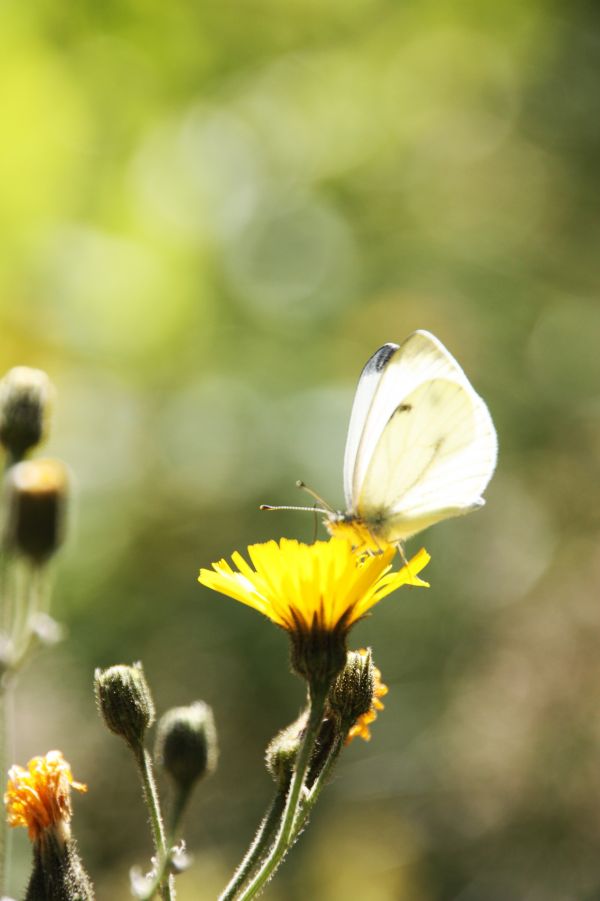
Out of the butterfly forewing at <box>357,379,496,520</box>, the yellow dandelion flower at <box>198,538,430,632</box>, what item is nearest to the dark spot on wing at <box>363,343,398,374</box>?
the butterfly forewing at <box>357,379,496,520</box>

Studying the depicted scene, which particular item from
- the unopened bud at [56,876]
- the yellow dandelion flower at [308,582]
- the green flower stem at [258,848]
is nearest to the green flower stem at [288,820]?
the green flower stem at [258,848]

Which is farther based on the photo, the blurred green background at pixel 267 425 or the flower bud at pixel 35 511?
the blurred green background at pixel 267 425

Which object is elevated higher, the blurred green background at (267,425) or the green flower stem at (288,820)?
the blurred green background at (267,425)

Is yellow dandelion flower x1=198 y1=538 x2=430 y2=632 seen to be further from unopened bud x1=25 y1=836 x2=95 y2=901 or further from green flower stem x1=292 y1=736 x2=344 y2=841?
unopened bud x1=25 y1=836 x2=95 y2=901

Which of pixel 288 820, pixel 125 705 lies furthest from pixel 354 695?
pixel 125 705

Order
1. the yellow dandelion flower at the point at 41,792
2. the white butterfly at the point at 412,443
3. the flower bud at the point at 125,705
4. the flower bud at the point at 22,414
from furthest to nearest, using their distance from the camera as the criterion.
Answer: the white butterfly at the point at 412,443 < the flower bud at the point at 22,414 < the yellow dandelion flower at the point at 41,792 < the flower bud at the point at 125,705

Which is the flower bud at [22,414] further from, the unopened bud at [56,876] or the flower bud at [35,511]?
the unopened bud at [56,876]

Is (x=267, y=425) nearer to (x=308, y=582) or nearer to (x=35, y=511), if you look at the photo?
(x=308, y=582)
